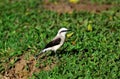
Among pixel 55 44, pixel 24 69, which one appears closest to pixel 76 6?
pixel 55 44

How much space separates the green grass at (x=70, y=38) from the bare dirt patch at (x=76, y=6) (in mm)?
421

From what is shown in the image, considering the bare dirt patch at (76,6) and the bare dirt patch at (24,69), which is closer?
the bare dirt patch at (24,69)

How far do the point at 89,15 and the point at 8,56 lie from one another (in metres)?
4.05

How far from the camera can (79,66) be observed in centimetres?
1052

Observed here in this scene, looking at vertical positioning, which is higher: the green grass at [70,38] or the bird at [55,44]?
the bird at [55,44]

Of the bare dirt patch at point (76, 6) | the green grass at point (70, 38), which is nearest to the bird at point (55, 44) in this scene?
the green grass at point (70, 38)

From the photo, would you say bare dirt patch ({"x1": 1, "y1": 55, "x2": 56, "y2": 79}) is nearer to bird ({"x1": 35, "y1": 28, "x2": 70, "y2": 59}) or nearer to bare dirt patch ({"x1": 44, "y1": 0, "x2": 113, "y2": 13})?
bird ({"x1": 35, "y1": 28, "x2": 70, "y2": 59})

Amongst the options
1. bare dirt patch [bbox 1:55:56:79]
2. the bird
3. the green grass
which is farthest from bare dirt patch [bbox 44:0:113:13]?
bare dirt patch [bbox 1:55:56:79]

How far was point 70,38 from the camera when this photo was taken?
40.5ft

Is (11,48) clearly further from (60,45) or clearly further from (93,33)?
(93,33)

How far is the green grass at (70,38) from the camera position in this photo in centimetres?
1041

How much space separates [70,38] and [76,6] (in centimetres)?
349

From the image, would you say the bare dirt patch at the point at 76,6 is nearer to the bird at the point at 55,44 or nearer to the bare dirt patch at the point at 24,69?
the bird at the point at 55,44

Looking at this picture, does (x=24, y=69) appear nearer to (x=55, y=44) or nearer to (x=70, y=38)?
Result: (x=55, y=44)
